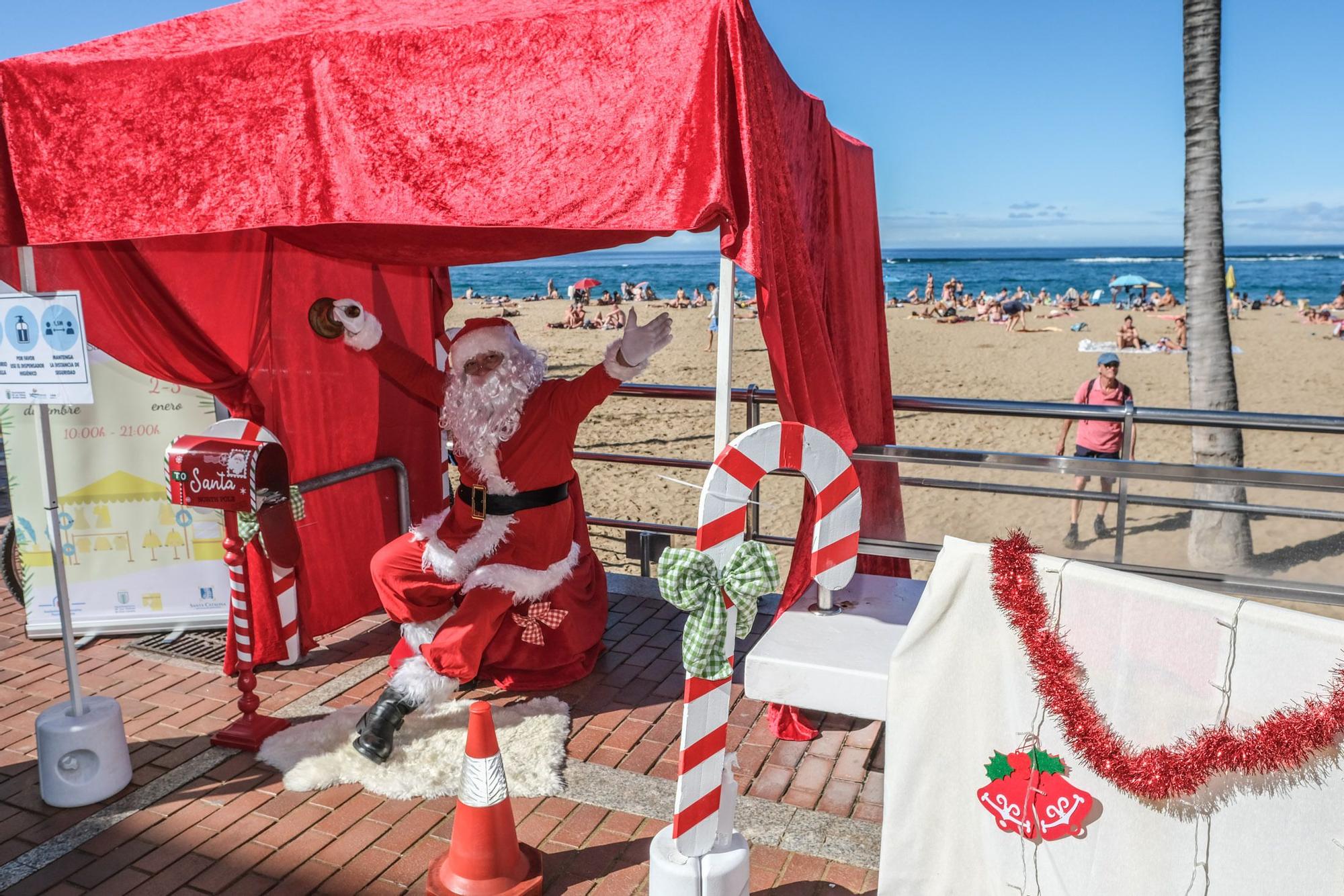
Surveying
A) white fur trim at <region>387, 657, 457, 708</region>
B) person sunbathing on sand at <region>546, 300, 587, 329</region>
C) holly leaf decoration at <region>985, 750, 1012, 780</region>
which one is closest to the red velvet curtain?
white fur trim at <region>387, 657, 457, 708</region>

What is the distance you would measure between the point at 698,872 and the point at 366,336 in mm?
2811

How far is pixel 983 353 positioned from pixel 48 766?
2054 cm

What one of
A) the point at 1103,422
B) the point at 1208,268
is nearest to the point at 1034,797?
the point at 1103,422

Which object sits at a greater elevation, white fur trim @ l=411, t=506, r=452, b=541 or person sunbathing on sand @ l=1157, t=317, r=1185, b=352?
white fur trim @ l=411, t=506, r=452, b=541

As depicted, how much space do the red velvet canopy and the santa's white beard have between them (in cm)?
63

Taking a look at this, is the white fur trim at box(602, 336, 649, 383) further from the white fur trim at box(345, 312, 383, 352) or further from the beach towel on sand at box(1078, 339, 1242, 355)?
the beach towel on sand at box(1078, 339, 1242, 355)

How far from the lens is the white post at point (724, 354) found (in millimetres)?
2774

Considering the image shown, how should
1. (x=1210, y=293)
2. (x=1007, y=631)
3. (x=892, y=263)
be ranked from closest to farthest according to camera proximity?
(x=1007, y=631)
(x=1210, y=293)
(x=892, y=263)

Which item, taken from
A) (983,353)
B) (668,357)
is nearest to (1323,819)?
(668,357)

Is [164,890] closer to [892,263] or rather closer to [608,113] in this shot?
[608,113]

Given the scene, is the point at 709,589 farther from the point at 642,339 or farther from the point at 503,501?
the point at 503,501

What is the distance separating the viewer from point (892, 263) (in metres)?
86.2

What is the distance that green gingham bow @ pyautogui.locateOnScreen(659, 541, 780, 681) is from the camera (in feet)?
8.17

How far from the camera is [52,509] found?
3.33 meters
